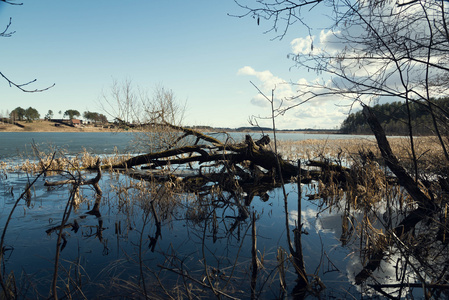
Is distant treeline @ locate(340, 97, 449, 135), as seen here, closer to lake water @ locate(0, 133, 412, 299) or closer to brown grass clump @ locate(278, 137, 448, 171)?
brown grass clump @ locate(278, 137, 448, 171)

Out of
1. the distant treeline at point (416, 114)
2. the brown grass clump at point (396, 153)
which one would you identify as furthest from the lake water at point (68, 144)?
the distant treeline at point (416, 114)

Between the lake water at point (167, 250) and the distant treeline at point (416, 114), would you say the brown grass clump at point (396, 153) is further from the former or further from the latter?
the lake water at point (167, 250)

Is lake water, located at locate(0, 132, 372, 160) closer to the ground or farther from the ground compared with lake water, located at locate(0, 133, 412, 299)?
farther from the ground

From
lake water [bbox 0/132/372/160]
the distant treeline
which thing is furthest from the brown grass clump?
lake water [bbox 0/132/372/160]

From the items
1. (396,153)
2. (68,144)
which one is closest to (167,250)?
(396,153)

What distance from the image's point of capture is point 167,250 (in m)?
4.49

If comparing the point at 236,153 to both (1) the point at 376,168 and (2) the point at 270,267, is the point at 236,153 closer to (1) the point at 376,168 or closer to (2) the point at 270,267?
(1) the point at 376,168

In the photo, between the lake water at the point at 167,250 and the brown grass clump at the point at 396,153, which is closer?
the lake water at the point at 167,250

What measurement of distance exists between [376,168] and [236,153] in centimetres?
493

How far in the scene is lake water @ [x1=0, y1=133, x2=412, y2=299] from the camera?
131 inches

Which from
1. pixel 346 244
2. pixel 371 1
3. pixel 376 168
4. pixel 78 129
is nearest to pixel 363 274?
pixel 346 244

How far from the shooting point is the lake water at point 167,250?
3.34 meters

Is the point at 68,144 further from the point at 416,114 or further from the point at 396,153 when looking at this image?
the point at 416,114

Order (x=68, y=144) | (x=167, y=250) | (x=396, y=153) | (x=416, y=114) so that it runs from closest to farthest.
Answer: (x=416, y=114) → (x=167, y=250) → (x=396, y=153) → (x=68, y=144)
